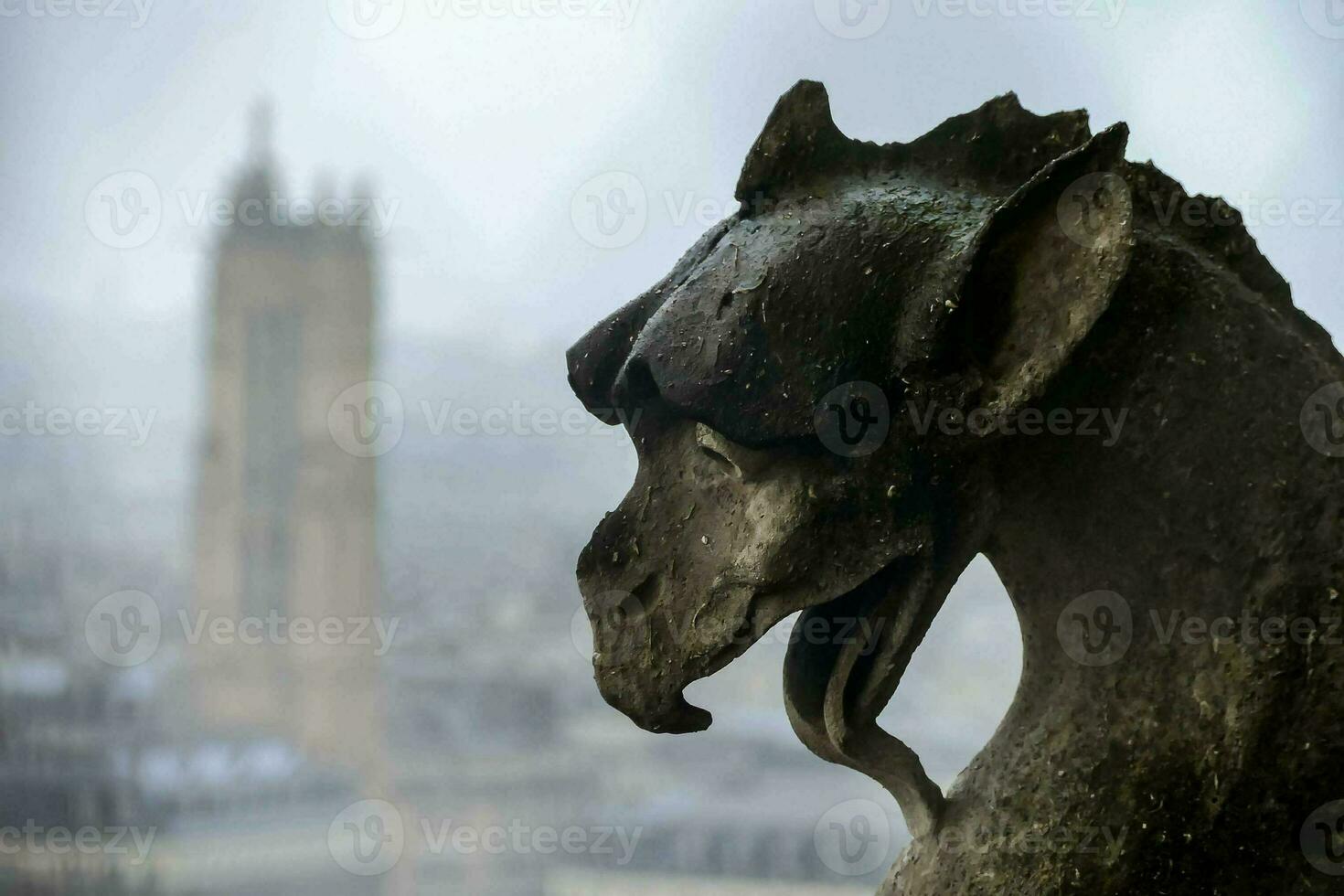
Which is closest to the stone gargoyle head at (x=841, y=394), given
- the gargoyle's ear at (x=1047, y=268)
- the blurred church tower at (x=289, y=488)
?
the gargoyle's ear at (x=1047, y=268)

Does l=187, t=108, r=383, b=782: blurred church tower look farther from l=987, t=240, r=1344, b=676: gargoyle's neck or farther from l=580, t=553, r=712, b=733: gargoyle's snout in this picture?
l=987, t=240, r=1344, b=676: gargoyle's neck

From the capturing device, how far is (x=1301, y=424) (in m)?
1.14

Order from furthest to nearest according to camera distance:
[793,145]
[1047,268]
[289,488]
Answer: [289,488] < [793,145] < [1047,268]

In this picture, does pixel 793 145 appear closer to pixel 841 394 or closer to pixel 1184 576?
pixel 841 394

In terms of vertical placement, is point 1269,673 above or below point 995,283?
below

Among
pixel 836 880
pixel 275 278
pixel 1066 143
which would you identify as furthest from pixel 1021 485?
pixel 275 278

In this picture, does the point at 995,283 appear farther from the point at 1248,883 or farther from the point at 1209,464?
the point at 1248,883

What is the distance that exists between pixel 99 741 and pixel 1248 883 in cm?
336

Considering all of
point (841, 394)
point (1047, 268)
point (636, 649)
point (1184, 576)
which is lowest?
point (636, 649)

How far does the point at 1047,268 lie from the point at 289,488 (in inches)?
175

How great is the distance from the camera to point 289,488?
17.1 feet

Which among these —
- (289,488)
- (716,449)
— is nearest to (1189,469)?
(716,449)

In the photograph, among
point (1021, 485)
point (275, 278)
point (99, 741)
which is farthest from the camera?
point (275, 278)

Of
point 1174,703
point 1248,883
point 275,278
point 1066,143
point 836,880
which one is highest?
point 275,278
